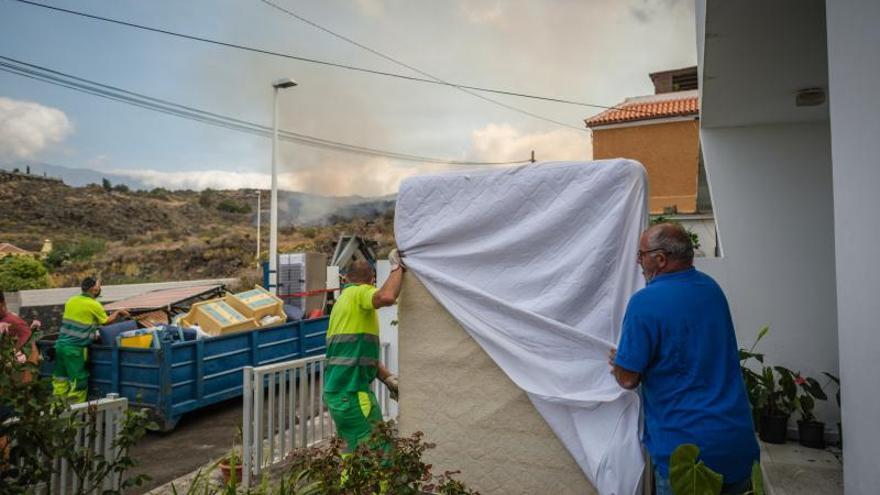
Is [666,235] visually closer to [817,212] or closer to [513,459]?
[513,459]

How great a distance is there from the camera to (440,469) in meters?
3.10

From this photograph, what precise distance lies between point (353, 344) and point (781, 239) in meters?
4.03

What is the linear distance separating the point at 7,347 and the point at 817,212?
5866 millimetres

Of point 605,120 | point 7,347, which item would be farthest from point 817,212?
point 605,120

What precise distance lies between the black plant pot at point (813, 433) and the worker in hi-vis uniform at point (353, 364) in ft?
11.6

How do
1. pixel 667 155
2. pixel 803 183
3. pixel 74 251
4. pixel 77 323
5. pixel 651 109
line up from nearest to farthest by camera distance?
pixel 803 183 → pixel 77 323 → pixel 667 155 → pixel 651 109 → pixel 74 251

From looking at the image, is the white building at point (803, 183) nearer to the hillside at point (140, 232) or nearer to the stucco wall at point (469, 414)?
the stucco wall at point (469, 414)

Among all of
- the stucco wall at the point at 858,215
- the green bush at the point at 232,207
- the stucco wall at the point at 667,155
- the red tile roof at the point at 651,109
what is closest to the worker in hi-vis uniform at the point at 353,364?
the stucco wall at the point at 858,215

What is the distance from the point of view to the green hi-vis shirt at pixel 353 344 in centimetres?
370

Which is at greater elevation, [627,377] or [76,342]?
[627,377]

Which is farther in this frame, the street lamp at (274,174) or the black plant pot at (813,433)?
the street lamp at (274,174)

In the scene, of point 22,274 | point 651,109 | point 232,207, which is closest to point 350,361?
point 651,109

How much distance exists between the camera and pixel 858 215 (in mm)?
1596

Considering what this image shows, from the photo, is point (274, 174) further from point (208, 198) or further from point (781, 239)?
point (208, 198)
